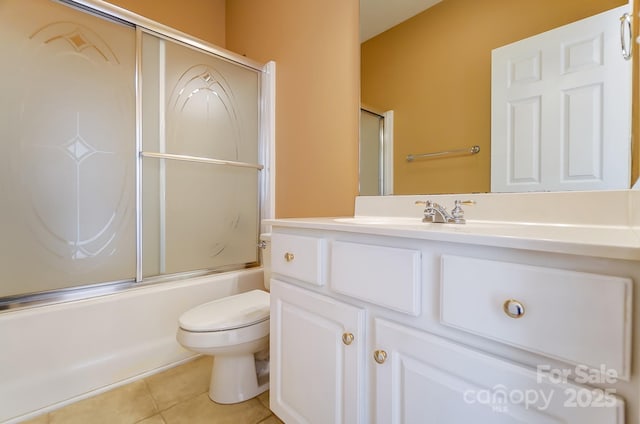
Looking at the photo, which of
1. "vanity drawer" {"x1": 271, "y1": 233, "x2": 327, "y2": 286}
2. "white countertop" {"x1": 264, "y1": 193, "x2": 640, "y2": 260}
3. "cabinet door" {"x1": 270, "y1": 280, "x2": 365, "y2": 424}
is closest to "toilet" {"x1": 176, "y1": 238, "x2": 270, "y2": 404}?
"cabinet door" {"x1": 270, "y1": 280, "x2": 365, "y2": 424}

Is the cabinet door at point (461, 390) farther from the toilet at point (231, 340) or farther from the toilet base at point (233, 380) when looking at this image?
A: the toilet base at point (233, 380)

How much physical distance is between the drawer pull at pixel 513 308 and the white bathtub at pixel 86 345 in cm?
165

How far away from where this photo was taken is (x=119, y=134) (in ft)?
5.19

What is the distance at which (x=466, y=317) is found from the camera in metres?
0.58

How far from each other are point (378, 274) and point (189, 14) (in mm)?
2667

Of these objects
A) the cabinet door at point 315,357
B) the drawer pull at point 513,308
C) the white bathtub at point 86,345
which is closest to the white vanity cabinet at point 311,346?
the cabinet door at point 315,357

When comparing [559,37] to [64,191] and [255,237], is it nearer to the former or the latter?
[255,237]

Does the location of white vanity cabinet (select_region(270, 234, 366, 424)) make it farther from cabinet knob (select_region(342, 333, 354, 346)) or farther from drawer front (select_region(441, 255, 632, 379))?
drawer front (select_region(441, 255, 632, 379))

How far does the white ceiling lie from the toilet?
145 centimetres

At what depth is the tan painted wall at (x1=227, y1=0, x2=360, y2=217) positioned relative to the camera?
60.8 inches

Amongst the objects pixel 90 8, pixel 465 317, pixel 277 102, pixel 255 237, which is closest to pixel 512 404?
pixel 465 317

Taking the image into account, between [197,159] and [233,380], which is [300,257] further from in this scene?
[197,159]

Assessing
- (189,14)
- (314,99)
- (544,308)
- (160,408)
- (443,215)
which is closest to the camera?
(544,308)

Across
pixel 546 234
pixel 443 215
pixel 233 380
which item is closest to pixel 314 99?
pixel 443 215
